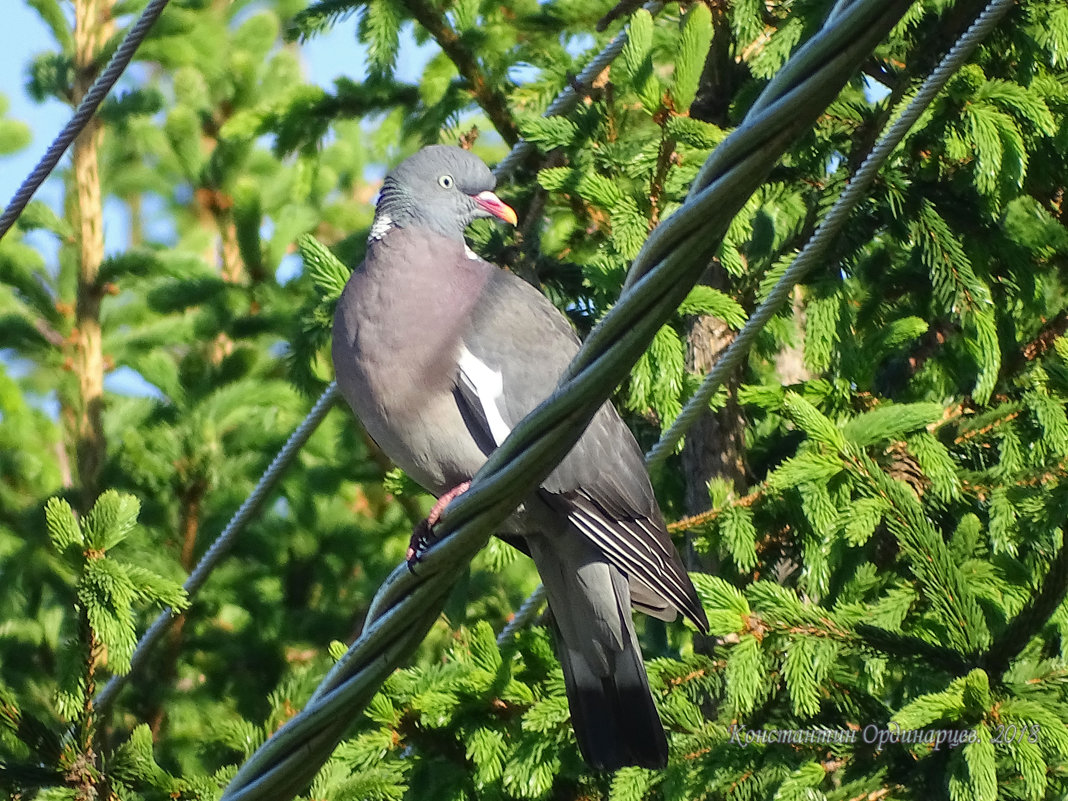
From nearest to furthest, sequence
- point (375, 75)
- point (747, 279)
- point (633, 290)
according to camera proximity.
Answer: point (633, 290), point (747, 279), point (375, 75)

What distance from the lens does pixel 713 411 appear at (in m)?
4.07

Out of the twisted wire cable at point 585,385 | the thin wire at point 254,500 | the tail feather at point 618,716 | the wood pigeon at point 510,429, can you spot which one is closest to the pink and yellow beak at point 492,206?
the wood pigeon at point 510,429

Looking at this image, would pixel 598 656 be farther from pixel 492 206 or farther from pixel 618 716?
pixel 492 206

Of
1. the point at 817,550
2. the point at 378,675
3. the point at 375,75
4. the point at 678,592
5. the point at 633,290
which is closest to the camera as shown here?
the point at 633,290

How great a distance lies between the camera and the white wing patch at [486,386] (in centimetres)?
313

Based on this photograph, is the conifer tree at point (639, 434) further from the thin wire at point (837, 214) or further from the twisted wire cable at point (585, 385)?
the twisted wire cable at point (585, 385)

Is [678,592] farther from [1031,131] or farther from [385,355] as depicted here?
[1031,131]

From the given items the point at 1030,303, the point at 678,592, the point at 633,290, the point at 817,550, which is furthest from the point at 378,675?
the point at 1030,303

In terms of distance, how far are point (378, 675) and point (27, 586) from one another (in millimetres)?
3354

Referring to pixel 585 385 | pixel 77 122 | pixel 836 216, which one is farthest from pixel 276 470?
pixel 585 385

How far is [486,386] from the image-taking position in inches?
125

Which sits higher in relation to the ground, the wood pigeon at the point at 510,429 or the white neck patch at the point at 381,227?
the white neck patch at the point at 381,227

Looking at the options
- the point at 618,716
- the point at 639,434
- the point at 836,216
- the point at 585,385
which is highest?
the point at 836,216

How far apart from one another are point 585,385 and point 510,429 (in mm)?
1354
